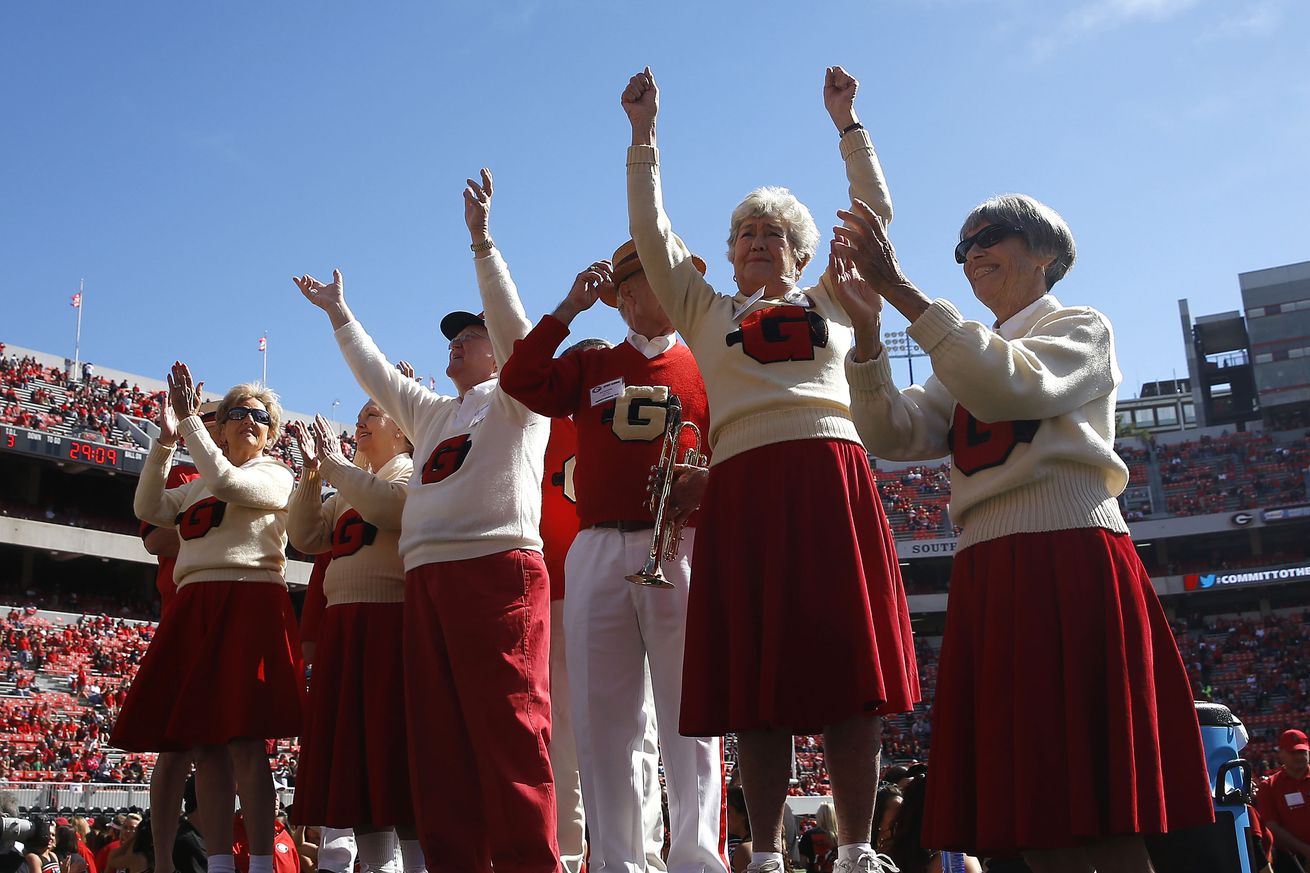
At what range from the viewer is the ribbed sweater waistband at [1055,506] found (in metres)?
3.31

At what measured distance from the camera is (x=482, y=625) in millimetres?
4770

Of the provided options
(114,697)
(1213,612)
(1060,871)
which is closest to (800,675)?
(1060,871)

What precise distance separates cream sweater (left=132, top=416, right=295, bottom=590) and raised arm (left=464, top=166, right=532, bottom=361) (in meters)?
1.53

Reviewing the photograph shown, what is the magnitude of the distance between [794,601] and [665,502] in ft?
2.58

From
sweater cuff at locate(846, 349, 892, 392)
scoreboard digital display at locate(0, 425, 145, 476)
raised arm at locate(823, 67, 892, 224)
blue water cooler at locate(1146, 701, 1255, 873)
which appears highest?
scoreboard digital display at locate(0, 425, 145, 476)

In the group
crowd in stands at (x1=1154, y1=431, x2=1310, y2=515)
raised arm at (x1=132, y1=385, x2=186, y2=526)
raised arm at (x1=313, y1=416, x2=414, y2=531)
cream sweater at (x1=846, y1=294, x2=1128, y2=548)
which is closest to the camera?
cream sweater at (x1=846, y1=294, x2=1128, y2=548)

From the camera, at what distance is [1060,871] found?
3.14 meters

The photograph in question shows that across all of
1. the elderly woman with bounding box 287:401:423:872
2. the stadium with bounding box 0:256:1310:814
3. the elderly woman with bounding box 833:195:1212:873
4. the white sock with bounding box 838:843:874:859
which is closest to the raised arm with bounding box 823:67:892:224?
the elderly woman with bounding box 833:195:1212:873

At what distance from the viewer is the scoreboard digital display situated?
32.3 m

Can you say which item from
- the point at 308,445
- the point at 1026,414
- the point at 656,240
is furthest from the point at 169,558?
the point at 1026,414

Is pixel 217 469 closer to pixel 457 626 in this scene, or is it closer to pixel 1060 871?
pixel 457 626

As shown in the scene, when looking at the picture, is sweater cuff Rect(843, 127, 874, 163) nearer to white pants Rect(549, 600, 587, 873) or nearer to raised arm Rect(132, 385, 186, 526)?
white pants Rect(549, 600, 587, 873)

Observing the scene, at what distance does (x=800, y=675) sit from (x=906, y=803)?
2.52 m

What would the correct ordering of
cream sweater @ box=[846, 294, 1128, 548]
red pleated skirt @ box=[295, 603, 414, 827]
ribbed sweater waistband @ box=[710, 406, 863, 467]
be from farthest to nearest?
red pleated skirt @ box=[295, 603, 414, 827]
ribbed sweater waistband @ box=[710, 406, 863, 467]
cream sweater @ box=[846, 294, 1128, 548]
